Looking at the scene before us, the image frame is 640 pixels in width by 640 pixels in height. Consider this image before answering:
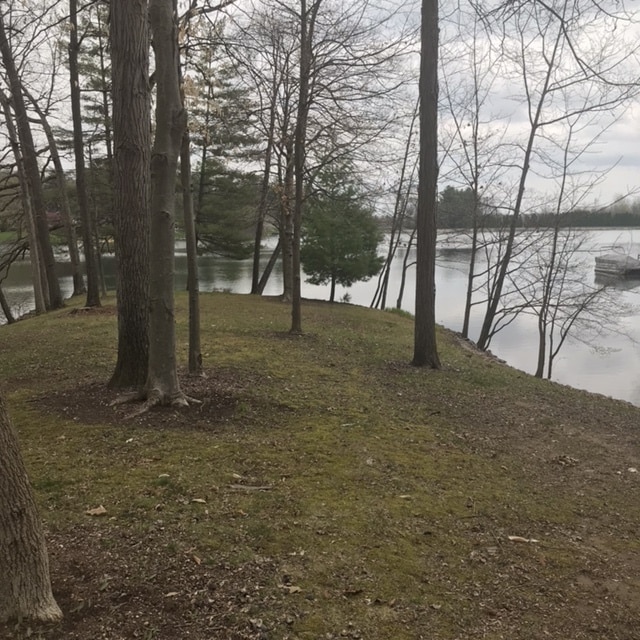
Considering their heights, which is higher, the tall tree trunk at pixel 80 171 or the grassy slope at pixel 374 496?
the tall tree trunk at pixel 80 171

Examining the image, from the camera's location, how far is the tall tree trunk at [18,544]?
1934 millimetres

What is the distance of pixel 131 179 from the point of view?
5.29 meters

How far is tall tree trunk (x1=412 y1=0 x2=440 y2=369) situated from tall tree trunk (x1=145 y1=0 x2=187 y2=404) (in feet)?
14.2

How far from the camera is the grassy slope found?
8.34 ft

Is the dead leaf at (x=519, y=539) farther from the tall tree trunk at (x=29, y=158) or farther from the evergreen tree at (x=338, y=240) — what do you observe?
the evergreen tree at (x=338, y=240)

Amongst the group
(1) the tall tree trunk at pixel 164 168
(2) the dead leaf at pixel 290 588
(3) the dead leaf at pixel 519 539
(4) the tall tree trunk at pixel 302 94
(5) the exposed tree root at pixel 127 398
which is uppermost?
(4) the tall tree trunk at pixel 302 94

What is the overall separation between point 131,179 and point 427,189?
4612 mm

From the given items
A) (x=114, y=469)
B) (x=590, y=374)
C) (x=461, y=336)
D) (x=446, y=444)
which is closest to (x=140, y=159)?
(x=114, y=469)

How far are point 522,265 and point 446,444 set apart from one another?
13091 mm

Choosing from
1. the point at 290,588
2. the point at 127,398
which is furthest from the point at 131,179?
the point at 290,588

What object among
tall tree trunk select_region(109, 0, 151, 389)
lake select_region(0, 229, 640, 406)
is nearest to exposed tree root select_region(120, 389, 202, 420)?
tall tree trunk select_region(109, 0, 151, 389)

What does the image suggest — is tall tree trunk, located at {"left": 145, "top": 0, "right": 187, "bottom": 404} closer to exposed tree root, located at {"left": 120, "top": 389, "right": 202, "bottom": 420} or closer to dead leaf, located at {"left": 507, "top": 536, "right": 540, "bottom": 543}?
exposed tree root, located at {"left": 120, "top": 389, "right": 202, "bottom": 420}

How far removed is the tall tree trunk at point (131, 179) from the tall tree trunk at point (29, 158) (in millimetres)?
8900

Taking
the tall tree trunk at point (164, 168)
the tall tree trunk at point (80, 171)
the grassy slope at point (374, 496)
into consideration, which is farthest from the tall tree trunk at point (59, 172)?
the tall tree trunk at point (164, 168)
